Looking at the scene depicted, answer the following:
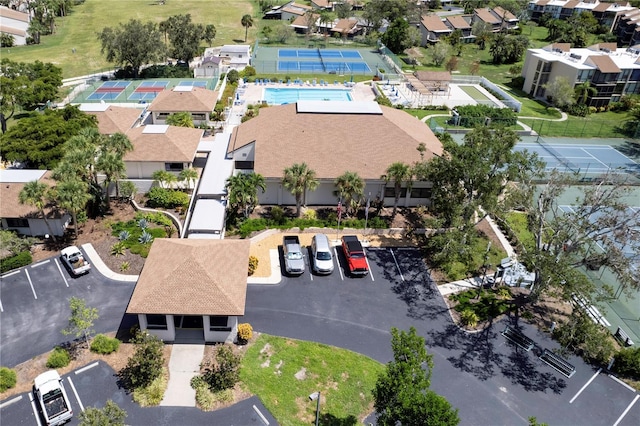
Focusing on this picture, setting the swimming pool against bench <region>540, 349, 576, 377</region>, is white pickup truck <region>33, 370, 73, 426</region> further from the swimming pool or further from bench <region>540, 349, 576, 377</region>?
the swimming pool

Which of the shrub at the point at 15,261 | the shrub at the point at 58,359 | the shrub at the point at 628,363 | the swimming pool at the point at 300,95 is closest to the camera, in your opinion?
the shrub at the point at 58,359

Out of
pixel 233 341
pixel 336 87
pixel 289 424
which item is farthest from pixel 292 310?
pixel 336 87

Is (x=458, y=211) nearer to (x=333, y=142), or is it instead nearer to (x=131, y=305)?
(x=333, y=142)

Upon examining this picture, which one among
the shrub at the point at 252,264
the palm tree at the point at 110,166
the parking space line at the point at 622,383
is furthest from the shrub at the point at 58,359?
the parking space line at the point at 622,383

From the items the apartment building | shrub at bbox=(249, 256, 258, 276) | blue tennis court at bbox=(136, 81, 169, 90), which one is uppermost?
the apartment building

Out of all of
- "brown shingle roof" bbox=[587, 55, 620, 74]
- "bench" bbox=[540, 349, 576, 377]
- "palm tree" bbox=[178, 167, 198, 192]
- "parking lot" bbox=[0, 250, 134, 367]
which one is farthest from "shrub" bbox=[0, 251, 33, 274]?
"brown shingle roof" bbox=[587, 55, 620, 74]

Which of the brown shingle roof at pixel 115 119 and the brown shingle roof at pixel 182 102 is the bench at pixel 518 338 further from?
the brown shingle roof at pixel 182 102

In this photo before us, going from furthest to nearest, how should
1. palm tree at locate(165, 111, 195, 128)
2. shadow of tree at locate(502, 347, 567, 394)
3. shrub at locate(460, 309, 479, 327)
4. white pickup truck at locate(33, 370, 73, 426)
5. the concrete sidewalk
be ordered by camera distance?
1. palm tree at locate(165, 111, 195, 128)
2. shrub at locate(460, 309, 479, 327)
3. shadow of tree at locate(502, 347, 567, 394)
4. the concrete sidewalk
5. white pickup truck at locate(33, 370, 73, 426)
